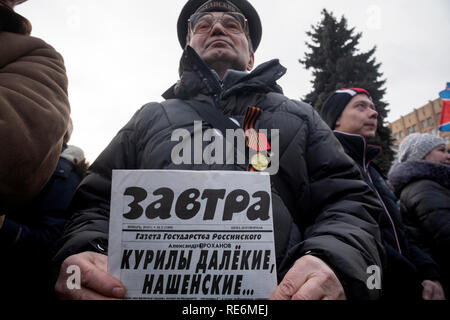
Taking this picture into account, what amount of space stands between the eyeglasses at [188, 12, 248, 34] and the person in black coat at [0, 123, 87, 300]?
1448 mm

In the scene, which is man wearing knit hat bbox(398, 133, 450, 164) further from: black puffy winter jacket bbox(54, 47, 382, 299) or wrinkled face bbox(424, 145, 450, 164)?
black puffy winter jacket bbox(54, 47, 382, 299)

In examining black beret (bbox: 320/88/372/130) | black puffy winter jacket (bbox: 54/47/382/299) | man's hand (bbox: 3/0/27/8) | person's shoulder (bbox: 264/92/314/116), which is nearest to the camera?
black puffy winter jacket (bbox: 54/47/382/299)

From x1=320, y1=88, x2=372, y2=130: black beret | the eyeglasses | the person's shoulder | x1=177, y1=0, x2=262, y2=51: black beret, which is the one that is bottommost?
the person's shoulder

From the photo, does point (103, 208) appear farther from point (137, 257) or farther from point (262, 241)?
point (262, 241)

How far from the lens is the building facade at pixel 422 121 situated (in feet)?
153

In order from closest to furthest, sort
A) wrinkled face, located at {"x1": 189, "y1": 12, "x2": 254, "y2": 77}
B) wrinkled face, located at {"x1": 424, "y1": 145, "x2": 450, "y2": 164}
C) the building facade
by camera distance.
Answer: wrinkled face, located at {"x1": 189, "y1": 12, "x2": 254, "y2": 77} → wrinkled face, located at {"x1": 424, "y1": 145, "x2": 450, "y2": 164} → the building facade

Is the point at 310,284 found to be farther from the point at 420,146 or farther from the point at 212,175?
the point at 420,146

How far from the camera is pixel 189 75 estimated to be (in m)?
1.74

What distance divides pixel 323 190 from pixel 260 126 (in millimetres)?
468

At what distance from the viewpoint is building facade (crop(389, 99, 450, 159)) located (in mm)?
46688

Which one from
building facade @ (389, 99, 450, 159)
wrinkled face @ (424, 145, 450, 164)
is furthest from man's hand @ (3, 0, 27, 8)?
building facade @ (389, 99, 450, 159)

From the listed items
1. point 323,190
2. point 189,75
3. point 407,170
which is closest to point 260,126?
point 323,190

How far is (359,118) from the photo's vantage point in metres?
3.11
